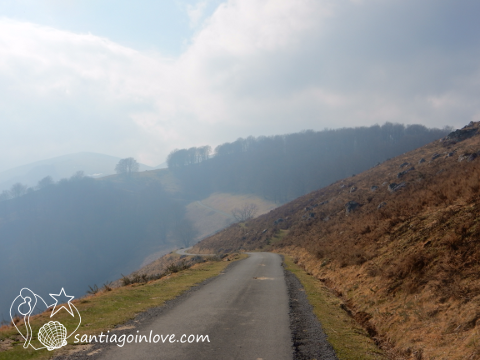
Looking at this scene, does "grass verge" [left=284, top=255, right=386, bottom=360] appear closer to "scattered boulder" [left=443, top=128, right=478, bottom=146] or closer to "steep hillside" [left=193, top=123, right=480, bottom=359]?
"steep hillside" [left=193, top=123, right=480, bottom=359]

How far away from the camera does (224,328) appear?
8422 millimetres

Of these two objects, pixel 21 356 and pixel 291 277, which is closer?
pixel 21 356

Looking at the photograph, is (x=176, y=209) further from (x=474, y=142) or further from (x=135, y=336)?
(x=135, y=336)

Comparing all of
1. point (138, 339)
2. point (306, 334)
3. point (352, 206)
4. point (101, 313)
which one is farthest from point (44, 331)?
point (352, 206)

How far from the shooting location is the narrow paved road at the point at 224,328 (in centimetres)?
651

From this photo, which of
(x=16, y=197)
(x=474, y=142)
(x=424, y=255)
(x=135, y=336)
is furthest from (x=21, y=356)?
(x=16, y=197)

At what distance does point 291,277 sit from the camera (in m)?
19.7

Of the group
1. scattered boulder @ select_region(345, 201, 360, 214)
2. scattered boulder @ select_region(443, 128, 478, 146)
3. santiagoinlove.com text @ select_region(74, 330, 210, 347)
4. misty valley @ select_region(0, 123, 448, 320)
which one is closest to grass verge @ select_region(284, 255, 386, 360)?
santiagoinlove.com text @ select_region(74, 330, 210, 347)

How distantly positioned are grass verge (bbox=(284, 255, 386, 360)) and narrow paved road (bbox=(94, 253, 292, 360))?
1258 millimetres

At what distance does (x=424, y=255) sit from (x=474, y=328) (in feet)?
15.4

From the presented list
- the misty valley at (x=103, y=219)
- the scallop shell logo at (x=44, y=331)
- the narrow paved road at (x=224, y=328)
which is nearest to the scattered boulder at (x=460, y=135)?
the narrow paved road at (x=224, y=328)

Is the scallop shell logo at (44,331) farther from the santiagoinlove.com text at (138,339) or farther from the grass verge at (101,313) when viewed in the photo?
the santiagoinlove.com text at (138,339)

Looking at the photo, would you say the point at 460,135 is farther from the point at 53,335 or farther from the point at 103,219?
the point at 103,219

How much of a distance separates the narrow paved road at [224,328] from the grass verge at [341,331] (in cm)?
126
